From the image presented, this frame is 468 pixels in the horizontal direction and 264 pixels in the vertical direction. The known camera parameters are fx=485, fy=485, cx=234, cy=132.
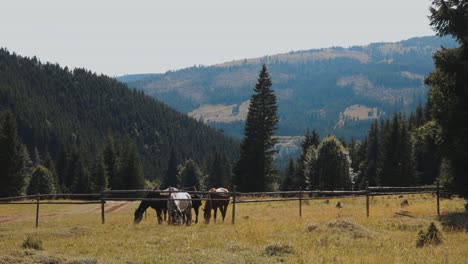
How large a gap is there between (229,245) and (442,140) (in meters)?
14.1

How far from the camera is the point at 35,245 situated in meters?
15.8

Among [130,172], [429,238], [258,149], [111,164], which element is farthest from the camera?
[111,164]

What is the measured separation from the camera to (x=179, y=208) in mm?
25281

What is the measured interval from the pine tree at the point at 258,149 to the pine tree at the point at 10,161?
2936 cm

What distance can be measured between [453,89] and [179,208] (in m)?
15.3

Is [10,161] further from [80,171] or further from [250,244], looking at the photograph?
[250,244]

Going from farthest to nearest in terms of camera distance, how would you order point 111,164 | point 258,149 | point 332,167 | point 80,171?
point 80,171, point 111,164, point 332,167, point 258,149

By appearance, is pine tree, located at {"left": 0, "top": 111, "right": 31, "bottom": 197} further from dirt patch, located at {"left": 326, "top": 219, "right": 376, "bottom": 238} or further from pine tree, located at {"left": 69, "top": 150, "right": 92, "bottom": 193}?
dirt patch, located at {"left": 326, "top": 219, "right": 376, "bottom": 238}

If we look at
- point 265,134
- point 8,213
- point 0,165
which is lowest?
point 8,213

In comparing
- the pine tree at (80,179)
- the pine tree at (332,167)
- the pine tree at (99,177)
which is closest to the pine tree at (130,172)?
the pine tree at (99,177)

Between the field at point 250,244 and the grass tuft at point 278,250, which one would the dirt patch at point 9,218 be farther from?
the grass tuft at point 278,250

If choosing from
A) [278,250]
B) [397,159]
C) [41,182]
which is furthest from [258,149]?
[41,182]

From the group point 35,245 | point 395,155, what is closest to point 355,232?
point 35,245

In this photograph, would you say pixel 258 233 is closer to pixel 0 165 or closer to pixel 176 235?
pixel 176 235
